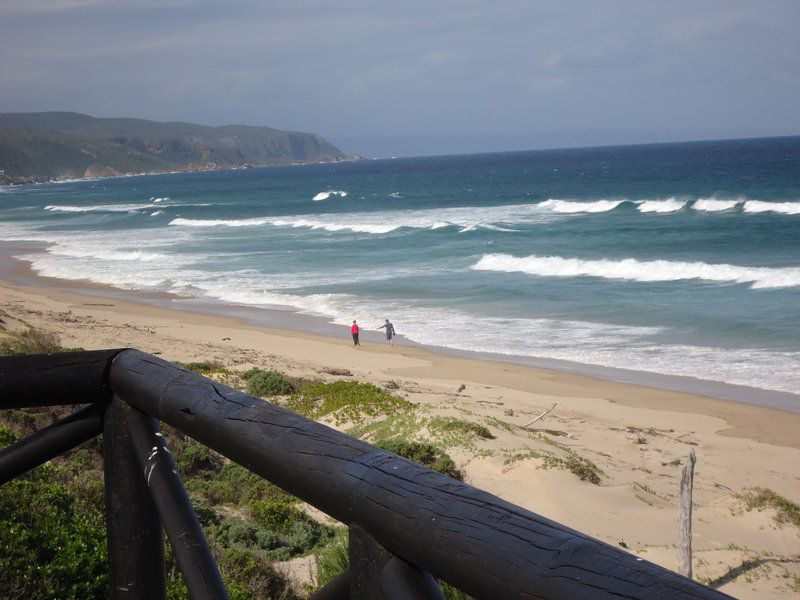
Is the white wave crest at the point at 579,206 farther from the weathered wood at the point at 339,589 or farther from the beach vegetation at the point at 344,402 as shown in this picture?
the weathered wood at the point at 339,589

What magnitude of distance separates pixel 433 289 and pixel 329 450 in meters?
28.0

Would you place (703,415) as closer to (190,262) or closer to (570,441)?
(570,441)

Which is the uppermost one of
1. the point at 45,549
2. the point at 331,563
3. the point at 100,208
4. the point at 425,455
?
the point at 45,549

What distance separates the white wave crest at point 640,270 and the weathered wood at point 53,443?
89.9ft

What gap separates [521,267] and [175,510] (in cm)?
3219

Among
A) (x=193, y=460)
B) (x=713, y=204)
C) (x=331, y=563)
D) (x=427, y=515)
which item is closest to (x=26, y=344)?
(x=193, y=460)

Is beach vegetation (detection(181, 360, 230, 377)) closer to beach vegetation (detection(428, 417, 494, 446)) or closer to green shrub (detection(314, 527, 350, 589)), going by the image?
beach vegetation (detection(428, 417, 494, 446))

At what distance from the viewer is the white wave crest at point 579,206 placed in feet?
190

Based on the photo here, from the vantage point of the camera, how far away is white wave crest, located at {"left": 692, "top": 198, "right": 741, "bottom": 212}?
5297 cm

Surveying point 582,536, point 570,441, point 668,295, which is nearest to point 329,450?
point 582,536

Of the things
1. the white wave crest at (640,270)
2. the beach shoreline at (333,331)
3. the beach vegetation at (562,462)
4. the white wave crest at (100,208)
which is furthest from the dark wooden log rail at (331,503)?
the white wave crest at (100,208)

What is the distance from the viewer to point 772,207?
5041cm

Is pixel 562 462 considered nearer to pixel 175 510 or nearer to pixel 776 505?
pixel 776 505

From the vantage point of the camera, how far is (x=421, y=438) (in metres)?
11.0
